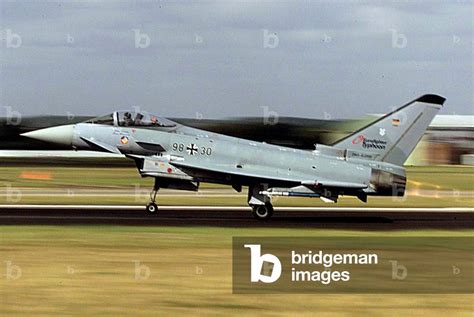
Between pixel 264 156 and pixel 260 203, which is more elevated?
pixel 264 156

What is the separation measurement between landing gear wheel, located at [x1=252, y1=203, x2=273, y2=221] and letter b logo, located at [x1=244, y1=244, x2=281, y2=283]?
303 inches

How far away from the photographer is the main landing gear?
23906mm

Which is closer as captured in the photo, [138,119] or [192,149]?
[192,149]

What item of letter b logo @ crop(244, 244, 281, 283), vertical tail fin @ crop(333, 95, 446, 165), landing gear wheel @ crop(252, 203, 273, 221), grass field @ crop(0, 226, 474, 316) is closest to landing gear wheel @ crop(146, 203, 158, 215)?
landing gear wheel @ crop(252, 203, 273, 221)

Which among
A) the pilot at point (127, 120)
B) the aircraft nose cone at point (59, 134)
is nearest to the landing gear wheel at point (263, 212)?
the pilot at point (127, 120)

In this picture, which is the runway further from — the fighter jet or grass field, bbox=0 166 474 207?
grass field, bbox=0 166 474 207

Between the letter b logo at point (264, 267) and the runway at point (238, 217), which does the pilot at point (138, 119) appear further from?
the letter b logo at point (264, 267)

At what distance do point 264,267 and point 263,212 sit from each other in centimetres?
963

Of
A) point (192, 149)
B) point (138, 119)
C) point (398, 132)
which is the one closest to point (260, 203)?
point (192, 149)

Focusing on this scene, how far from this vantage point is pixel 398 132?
23.8 metres

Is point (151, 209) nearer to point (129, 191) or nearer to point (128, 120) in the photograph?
point (128, 120)

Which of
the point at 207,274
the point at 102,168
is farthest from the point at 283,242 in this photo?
the point at 102,168

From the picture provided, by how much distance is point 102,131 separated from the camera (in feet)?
78.8

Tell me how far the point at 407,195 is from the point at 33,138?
52.4ft
